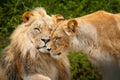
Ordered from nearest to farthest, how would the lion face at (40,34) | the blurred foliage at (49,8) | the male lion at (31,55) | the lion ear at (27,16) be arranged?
the lion face at (40,34) < the male lion at (31,55) < the lion ear at (27,16) < the blurred foliage at (49,8)

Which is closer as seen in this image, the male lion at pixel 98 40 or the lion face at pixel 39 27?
the lion face at pixel 39 27

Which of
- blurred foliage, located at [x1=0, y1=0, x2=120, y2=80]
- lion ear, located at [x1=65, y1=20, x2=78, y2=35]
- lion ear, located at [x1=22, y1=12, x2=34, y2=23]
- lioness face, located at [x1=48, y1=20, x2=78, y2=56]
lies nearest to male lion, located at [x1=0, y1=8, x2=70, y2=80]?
lion ear, located at [x1=22, y1=12, x2=34, y2=23]

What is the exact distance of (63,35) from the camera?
19.5 feet

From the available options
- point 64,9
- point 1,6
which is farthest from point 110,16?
point 1,6

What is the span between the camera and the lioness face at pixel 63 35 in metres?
5.83

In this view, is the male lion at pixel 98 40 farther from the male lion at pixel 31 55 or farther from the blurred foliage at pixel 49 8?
the blurred foliage at pixel 49 8

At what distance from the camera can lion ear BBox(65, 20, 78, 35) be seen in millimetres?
5836

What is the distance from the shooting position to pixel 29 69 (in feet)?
18.6

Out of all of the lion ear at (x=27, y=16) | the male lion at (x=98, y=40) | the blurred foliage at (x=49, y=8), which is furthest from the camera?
the blurred foliage at (x=49, y=8)

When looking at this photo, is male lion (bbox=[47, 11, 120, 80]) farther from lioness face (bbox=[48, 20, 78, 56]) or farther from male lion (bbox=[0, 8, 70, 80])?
male lion (bbox=[0, 8, 70, 80])

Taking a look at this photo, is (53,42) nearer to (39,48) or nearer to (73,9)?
(39,48)

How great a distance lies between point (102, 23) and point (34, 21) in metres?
1.03

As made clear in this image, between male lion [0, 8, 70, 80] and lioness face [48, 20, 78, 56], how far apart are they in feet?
0.44

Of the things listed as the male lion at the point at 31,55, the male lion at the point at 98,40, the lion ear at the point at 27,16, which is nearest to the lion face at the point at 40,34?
the male lion at the point at 31,55
